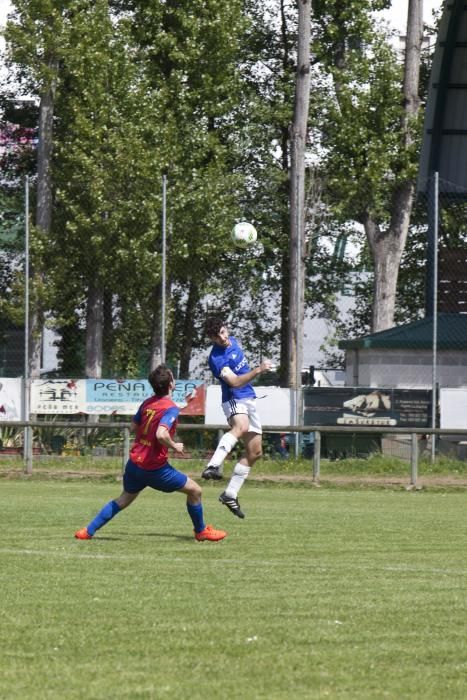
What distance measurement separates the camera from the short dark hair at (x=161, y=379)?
11266 millimetres

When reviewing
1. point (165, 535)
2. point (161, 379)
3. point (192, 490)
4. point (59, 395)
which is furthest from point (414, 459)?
point (161, 379)

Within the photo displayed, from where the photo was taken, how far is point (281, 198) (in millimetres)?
40000

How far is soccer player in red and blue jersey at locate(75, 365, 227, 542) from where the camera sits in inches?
445

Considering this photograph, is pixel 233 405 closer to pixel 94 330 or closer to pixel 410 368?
pixel 410 368

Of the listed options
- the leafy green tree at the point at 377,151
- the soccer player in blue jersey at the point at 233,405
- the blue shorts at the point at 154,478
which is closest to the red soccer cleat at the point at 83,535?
the blue shorts at the point at 154,478

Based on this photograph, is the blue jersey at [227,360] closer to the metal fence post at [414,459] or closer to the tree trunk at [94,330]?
the metal fence post at [414,459]

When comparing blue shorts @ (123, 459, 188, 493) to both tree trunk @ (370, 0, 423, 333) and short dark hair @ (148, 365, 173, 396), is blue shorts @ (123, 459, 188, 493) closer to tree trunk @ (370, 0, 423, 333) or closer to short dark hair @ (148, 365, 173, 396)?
short dark hair @ (148, 365, 173, 396)

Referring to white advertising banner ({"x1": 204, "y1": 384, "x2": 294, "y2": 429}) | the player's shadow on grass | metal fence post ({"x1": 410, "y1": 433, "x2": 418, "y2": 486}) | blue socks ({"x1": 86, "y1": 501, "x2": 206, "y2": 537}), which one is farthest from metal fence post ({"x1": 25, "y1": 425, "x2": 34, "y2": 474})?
blue socks ({"x1": 86, "y1": 501, "x2": 206, "y2": 537})

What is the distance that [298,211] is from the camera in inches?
1137

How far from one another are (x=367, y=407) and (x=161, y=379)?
47.7 ft

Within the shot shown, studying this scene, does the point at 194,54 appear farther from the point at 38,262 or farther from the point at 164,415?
the point at 164,415

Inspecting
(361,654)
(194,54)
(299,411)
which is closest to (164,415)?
(361,654)

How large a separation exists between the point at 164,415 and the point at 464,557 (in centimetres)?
260

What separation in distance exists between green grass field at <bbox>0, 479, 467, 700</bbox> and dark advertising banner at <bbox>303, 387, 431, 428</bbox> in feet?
35.8
